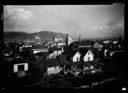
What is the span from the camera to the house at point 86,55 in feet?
6.14

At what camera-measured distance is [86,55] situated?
187 centimetres

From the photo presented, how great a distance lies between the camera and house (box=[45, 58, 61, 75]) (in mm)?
1780

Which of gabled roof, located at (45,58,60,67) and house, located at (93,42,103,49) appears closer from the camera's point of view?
gabled roof, located at (45,58,60,67)

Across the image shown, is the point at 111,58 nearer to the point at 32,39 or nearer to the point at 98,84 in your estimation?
the point at 98,84

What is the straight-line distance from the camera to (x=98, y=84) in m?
1.77

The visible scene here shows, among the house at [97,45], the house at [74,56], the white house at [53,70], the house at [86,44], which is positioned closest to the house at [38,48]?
the white house at [53,70]

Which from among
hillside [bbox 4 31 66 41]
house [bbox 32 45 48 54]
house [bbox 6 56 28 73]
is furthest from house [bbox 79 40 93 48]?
house [bbox 6 56 28 73]

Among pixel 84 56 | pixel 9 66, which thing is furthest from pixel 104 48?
pixel 9 66

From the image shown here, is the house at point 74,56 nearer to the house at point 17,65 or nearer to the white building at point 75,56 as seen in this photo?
the white building at point 75,56

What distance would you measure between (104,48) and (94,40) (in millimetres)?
254

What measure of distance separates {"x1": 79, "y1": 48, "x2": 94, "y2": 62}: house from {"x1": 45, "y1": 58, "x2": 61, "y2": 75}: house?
48cm

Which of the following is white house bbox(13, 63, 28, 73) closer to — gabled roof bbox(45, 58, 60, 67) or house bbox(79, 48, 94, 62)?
gabled roof bbox(45, 58, 60, 67)

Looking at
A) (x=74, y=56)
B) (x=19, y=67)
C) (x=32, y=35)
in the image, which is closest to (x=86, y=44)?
(x=74, y=56)

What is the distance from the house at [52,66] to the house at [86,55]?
481 mm
